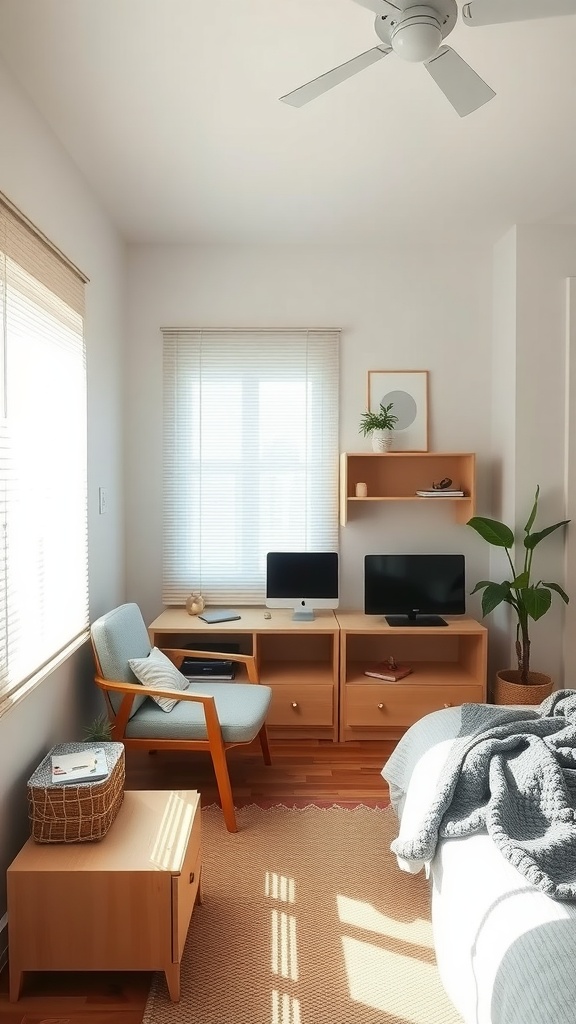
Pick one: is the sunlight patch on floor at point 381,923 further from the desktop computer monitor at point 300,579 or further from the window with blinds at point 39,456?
the desktop computer monitor at point 300,579

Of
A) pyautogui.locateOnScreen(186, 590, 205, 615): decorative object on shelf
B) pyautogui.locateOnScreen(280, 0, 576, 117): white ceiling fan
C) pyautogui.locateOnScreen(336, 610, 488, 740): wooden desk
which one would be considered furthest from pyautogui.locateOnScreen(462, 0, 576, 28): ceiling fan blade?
pyautogui.locateOnScreen(186, 590, 205, 615): decorative object on shelf

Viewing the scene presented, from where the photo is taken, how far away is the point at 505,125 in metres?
2.68

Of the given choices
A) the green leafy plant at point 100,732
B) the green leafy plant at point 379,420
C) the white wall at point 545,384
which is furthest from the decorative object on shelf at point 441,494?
the green leafy plant at point 100,732

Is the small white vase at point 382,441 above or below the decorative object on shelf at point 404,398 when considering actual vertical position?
below

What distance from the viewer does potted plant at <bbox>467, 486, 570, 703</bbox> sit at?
11.6 ft

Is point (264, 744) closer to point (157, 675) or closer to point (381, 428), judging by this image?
point (157, 675)

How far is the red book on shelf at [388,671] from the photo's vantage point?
3.72 m

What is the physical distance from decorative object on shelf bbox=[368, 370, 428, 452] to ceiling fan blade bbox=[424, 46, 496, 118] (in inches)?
84.1

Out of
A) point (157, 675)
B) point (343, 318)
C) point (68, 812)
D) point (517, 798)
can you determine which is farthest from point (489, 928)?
point (343, 318)

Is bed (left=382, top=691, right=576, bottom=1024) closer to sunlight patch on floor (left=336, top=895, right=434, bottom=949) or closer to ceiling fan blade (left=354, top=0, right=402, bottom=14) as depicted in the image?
sunlight patch on floor (left=336, top=895, right=434, bottom=949)

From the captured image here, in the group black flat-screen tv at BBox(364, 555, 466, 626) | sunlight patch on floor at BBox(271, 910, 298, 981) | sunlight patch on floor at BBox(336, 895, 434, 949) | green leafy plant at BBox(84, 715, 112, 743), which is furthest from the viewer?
black flat-screen tv at BBox(364, 555, 466, 626)

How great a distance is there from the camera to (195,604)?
395 cm

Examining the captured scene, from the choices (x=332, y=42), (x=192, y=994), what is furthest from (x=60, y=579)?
(x=332, y=42)

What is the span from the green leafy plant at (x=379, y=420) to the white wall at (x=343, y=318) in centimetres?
6
